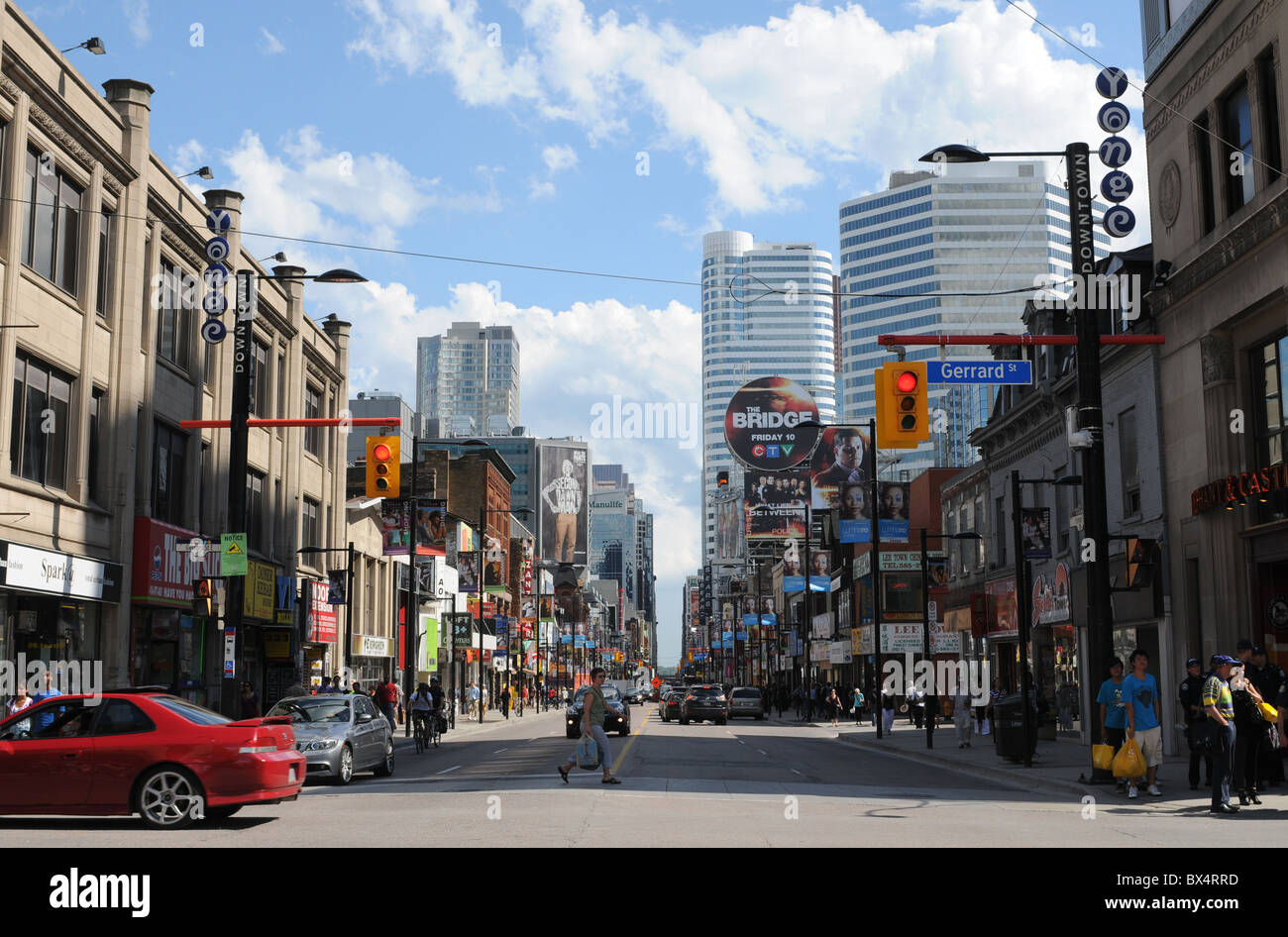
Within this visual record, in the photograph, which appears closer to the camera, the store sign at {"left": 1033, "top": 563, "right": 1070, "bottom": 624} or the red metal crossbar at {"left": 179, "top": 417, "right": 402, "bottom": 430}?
the red metal crossbar at {"left": 179, "top": 417, "right": 402, "bottom": 430}

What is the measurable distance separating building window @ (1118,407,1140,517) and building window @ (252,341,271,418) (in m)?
26.5

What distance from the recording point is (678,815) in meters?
15.6

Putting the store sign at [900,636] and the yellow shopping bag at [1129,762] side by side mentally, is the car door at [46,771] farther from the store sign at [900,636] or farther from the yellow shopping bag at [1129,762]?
the store sign at [900,636]

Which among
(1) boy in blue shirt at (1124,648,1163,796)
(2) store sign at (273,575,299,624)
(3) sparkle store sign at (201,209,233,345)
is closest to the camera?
(1) boy in blue shirt at (1124,648,1163,796)

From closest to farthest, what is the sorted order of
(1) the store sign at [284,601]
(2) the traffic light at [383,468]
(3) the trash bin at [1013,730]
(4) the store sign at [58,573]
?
1. (4) the store sign at [58,573]
2. (2) the traffic light at [383,468]
3. (3) the trash bin at [1013,730]
4. (1) the store sign at [284,601]

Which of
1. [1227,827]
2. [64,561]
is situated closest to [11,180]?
[64,561]

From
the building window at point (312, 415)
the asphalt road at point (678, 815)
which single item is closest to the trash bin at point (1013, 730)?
the asphalt road at point (678, 815)

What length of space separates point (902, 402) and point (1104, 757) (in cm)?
654

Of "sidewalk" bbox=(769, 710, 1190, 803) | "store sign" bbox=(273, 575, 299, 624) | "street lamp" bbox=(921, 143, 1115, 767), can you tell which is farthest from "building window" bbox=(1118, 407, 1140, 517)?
"store sign" bbox=(273, 575, 299, 624)

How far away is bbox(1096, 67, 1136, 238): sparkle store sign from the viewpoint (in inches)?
826

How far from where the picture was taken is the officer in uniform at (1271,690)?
18.7m

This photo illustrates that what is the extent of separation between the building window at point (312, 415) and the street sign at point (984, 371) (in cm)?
3214

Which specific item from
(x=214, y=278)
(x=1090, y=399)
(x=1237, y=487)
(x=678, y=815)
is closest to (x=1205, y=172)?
(x=1237, y=487)

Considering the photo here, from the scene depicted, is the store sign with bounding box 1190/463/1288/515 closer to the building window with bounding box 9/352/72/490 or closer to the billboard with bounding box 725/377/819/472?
the building window with bounding box 9/352/72/490
